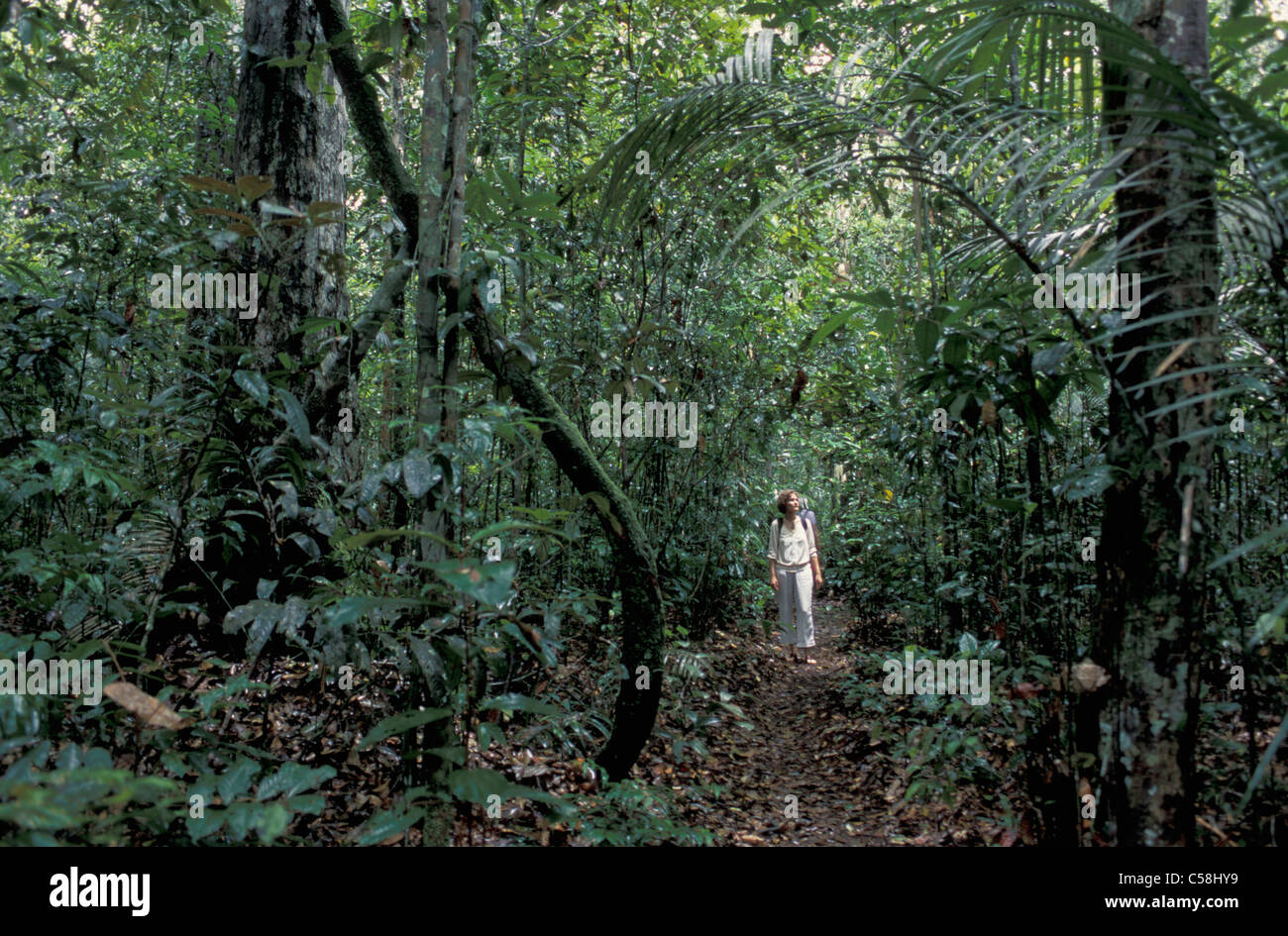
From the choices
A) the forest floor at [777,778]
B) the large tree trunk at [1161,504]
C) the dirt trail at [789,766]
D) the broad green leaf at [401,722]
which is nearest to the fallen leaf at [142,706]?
the broad green leaf at [401,722]

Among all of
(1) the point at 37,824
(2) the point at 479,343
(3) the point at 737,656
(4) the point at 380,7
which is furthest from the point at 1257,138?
(4) the point at 380,7

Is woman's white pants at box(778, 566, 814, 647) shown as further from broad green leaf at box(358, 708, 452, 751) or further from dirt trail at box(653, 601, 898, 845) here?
broad green leaf at box(358, 708, 452, 751)

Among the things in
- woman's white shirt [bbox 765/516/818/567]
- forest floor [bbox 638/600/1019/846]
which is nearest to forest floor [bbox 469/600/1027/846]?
forest floor [bbox 638/600/1019/846]

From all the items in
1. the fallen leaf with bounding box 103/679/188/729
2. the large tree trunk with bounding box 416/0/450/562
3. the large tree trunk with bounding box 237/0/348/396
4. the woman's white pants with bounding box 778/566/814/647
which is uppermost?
the large tree trunk with bounding box 237/0/348/396

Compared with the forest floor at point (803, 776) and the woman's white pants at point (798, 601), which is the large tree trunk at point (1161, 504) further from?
the woman's white pants at point (798, 601)

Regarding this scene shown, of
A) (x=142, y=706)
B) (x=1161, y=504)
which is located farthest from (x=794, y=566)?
(x=142, y=706)

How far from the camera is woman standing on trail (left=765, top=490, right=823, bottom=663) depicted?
6637 mm

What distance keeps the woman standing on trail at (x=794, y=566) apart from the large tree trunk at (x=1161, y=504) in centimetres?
466

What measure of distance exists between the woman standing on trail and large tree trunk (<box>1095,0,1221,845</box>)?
15.3 ft

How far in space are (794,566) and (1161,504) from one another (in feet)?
15.7

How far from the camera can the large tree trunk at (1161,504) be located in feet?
6.05

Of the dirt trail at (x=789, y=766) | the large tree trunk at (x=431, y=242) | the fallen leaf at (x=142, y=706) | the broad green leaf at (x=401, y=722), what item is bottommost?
the dirt trail at (x=789, y=766)

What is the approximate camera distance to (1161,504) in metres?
1.88

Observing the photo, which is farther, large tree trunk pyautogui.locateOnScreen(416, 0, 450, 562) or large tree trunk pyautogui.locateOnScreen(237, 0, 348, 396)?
large tree trunk pyautogui.locateOnScreen(237, 0, 348, 396)
